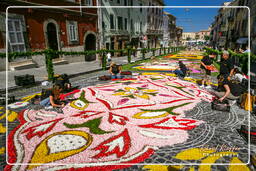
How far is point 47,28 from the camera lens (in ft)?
49.7

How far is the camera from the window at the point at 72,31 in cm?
1720

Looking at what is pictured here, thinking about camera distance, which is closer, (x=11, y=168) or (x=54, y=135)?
(x=11, y=168)

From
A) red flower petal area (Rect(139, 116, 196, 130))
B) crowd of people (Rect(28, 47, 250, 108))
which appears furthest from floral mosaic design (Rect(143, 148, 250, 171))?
crowd of people (Rect(28, 47, 250, 108))

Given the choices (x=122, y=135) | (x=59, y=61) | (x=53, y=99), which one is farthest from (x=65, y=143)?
(x=59, y=61)

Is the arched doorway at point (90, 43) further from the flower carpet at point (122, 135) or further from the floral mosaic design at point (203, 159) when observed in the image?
the floral mosaic design at point (203, 159)

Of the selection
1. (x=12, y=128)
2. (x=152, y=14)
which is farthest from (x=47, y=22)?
(x=152, y=14)

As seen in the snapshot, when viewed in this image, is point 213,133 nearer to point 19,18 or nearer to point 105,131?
point 105,131

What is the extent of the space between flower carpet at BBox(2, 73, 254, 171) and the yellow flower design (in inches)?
11.3

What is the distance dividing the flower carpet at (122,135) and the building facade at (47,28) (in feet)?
32.2

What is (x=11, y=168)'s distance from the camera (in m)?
2.73

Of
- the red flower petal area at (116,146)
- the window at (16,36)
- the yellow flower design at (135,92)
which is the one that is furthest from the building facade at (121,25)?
the red flower petal area at (116,146)

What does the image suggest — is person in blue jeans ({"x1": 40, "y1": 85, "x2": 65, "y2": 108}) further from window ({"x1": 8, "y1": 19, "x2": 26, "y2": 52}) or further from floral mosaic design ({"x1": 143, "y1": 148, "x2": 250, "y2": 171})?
window ({"x1": 8, "y1": 19, "x2": 26, "y2": 52})

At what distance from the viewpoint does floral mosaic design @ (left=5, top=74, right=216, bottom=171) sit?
9.61ft

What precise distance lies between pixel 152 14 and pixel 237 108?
39080 mm
